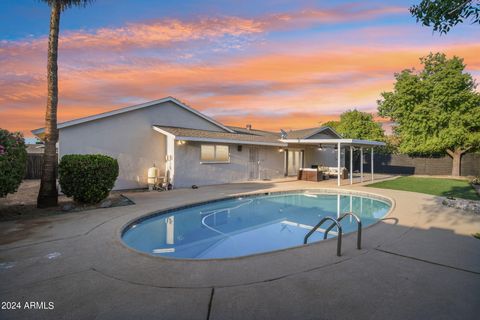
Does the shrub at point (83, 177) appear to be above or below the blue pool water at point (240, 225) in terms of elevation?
above

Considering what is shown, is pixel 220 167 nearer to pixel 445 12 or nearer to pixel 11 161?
pixel 11 161

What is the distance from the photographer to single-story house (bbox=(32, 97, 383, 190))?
41.4ft

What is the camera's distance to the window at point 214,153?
1565cm

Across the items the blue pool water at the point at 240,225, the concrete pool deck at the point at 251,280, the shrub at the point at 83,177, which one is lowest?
the blue pool water at the point at 240,225

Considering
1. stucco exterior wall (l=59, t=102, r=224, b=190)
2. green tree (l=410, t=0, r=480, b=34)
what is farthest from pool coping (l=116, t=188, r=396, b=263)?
stucco exterior wall (l=59, t=102, r=224, b=190)

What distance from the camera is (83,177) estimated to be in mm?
8844

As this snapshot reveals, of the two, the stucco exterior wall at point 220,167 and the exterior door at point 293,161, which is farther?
the exterior door at point 293,161

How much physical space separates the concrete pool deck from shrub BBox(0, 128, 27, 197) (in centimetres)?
214

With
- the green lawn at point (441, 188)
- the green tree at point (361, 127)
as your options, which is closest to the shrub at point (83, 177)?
the green lawn at point (441, 188)

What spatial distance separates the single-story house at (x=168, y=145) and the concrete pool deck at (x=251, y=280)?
7389 millimetres

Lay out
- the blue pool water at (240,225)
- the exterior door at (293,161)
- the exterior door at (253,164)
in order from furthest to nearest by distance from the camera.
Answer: the exterior door at (293,161) → the exterior door at (253,164) → the blue pool water at (240,225)

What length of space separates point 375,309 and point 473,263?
277 centimetres

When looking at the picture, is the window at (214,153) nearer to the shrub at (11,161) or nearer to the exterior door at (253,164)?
the exterior door at (253,164)

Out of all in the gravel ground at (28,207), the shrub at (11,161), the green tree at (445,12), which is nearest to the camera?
the green tree at (445,12)
